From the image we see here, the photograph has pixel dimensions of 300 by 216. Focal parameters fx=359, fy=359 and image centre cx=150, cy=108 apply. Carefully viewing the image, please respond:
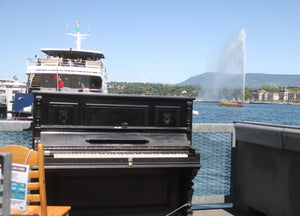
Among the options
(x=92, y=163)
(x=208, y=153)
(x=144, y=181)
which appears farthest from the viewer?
(x=208, y=153)

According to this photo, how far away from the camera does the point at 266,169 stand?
4953 millimetres

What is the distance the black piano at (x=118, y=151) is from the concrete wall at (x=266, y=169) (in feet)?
3.54

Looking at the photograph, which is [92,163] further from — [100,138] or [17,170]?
[17,170]

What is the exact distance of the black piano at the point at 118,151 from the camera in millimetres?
4270

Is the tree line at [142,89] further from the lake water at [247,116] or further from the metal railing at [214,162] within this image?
the metal railing at [214,162]

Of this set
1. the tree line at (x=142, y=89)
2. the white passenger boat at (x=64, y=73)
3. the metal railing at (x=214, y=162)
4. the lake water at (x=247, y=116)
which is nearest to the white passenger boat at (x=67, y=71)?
the white passenger boat at (x=64, y=73)

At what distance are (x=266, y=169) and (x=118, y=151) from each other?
210cm

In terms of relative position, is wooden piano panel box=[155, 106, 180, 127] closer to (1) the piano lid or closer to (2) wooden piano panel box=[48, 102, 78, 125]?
(1) the piano lid

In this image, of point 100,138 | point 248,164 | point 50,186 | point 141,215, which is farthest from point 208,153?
point 50,186

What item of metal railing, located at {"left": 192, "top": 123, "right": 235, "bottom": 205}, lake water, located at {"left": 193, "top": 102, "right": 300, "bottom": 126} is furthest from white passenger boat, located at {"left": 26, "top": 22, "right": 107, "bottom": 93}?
lake water, located at {"left": 193, "top": 102, "right": 300, "bottom": 126}

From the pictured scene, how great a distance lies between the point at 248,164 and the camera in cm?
540

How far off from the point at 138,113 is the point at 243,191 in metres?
2.09

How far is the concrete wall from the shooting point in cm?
442

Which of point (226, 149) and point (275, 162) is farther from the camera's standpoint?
point (226, 149)
